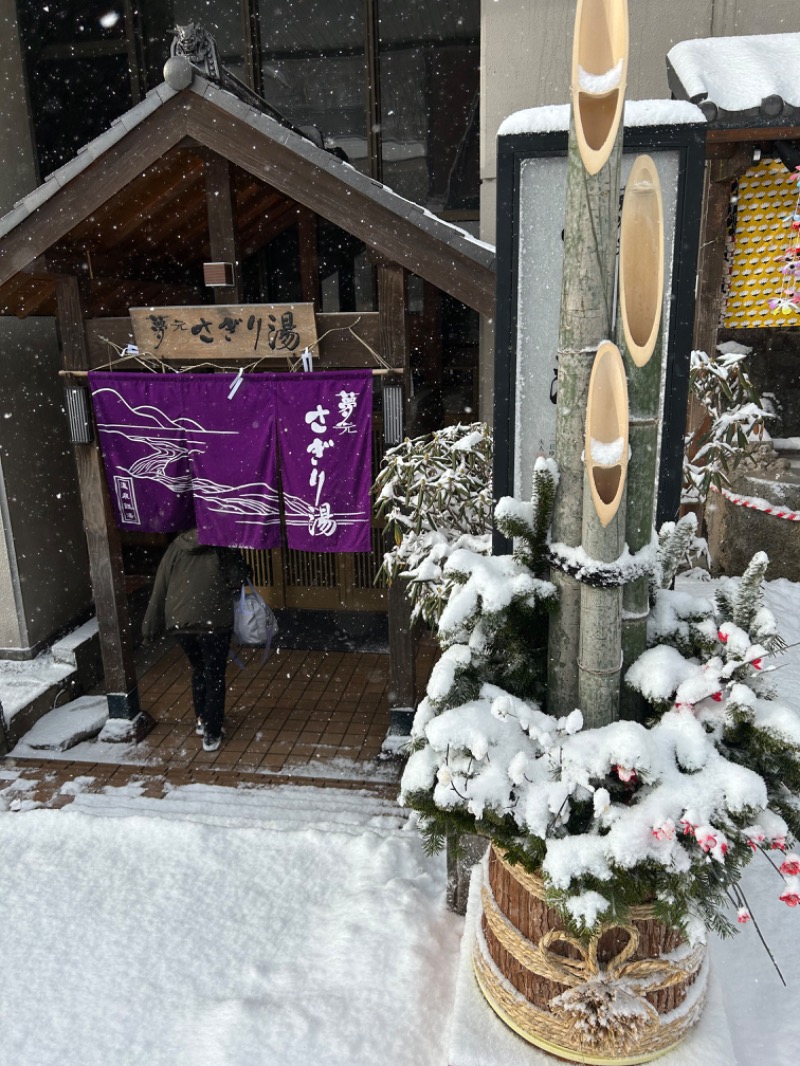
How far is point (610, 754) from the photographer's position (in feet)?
9.52

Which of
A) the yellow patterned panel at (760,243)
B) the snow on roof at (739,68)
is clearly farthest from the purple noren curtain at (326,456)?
the yellow patterned panel at (760,243)

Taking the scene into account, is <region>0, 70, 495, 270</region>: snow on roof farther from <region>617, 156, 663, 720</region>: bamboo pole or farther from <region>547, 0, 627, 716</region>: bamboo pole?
<region>617, 156, 663, 720</region>: bamboo pole

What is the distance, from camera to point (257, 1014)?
3.96 meters

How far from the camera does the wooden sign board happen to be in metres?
6.18

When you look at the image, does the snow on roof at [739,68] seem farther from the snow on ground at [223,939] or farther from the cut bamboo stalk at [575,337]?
the snow on ground at [223,939]

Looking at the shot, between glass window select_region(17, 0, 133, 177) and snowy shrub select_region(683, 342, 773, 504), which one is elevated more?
glass window select_region(17, 0, 133, 177)

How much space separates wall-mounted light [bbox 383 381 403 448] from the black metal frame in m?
2.42

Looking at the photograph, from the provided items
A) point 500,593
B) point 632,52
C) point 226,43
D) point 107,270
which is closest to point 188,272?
point 107,270

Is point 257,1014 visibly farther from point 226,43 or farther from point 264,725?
point 226,43

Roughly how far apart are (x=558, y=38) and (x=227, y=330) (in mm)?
4279

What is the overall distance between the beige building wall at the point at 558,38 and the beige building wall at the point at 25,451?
514 centimetres

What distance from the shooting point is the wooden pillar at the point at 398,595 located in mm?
6168

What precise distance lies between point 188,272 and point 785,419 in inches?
310

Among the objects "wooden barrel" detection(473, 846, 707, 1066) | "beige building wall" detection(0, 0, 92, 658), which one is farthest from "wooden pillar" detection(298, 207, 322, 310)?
"wooden barrel" detection(473, 846, 707, 1066)
